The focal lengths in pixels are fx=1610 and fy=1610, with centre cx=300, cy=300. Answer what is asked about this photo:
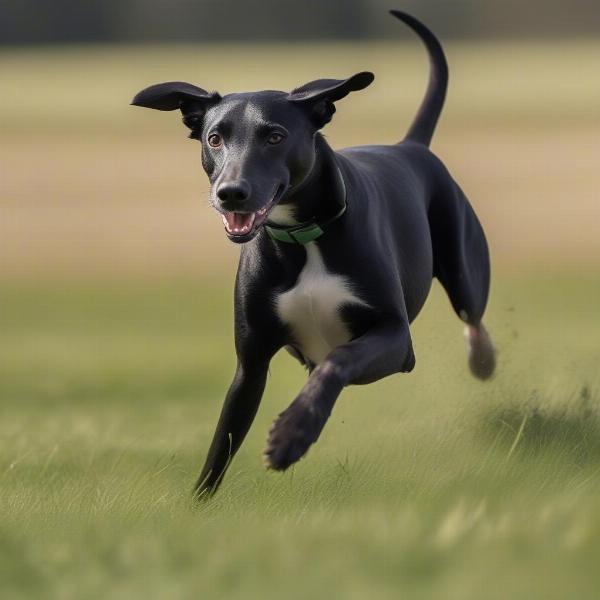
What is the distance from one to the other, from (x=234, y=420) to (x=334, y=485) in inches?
18.3

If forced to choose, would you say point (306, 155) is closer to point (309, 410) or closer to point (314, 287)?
point (314, 287)

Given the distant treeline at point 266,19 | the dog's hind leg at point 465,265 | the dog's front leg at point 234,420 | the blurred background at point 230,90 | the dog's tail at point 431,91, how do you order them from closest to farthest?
the dog's front leg at point 234,420 → the dog's hind leg at point 465,265 → the dog's tail at point 431,91 → the blurred background at point 230,90 → the distant treeline at point 266,19

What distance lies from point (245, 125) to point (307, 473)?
4.38ft

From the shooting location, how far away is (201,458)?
21.7 feet

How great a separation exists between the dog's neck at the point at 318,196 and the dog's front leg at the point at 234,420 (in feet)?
1.89

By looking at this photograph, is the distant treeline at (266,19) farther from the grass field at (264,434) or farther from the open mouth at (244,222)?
the open mouth at (244,222)

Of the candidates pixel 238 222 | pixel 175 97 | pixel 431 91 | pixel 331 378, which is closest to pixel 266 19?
pixel 431 91

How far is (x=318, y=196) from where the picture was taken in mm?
5379

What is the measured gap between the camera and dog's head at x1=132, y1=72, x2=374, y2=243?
4.98 meters

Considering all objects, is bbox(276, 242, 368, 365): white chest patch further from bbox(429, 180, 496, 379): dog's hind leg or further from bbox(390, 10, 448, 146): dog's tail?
bbox(390, 10, 448, 146): dog's tail

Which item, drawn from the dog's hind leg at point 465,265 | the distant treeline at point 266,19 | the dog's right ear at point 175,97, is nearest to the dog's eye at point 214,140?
the dog's right ear at point 175,97

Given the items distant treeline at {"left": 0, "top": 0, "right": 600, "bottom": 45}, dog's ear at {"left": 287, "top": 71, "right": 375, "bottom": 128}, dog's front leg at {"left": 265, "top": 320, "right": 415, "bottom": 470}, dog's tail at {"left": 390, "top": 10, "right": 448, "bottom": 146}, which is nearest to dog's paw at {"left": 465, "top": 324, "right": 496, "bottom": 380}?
dog's tail at {"left": 390, "top": 10, "right": 448, "bottom": 146}

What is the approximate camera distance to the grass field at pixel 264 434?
4023mm

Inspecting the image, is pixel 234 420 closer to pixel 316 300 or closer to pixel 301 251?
pixel 316 300
